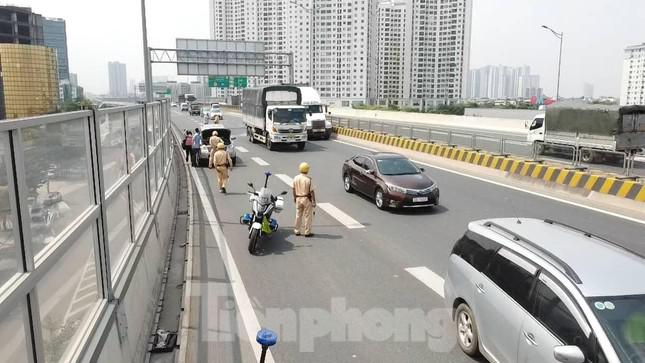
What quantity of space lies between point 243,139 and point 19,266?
37398 mm

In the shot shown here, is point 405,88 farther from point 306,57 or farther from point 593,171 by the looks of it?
point 593,171

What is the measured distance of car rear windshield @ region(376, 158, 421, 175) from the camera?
14852 mm

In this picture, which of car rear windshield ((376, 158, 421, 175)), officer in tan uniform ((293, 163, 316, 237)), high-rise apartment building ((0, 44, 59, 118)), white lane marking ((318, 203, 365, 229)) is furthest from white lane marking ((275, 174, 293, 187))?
high-rise apartment building ((0, 44, 59, 118))

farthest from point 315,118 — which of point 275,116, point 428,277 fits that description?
point 428,277

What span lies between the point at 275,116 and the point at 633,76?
62.3 m

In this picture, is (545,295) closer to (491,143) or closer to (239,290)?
(239,290)

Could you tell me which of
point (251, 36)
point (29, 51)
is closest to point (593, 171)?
point (29, 51)

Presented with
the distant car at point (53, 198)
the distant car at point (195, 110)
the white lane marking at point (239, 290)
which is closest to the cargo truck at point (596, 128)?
the white lane marking at point (239, 290)

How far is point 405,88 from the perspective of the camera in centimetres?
13362

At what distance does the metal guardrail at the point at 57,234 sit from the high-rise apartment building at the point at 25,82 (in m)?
12.9

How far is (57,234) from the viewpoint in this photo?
373cm

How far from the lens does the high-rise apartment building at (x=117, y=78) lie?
69056 millimetres

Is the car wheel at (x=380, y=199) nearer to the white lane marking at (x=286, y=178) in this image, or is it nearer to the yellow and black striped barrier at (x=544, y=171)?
the white lane marking at (x=286, y=178)

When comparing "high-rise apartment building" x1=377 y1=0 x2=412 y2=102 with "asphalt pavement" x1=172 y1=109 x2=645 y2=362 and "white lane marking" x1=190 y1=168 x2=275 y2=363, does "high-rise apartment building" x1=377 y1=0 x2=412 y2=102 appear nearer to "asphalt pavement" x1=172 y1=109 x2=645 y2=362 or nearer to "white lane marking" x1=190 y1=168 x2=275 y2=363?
"asphalt pavement" x1=172 y1=109 x2=645 y2=362
